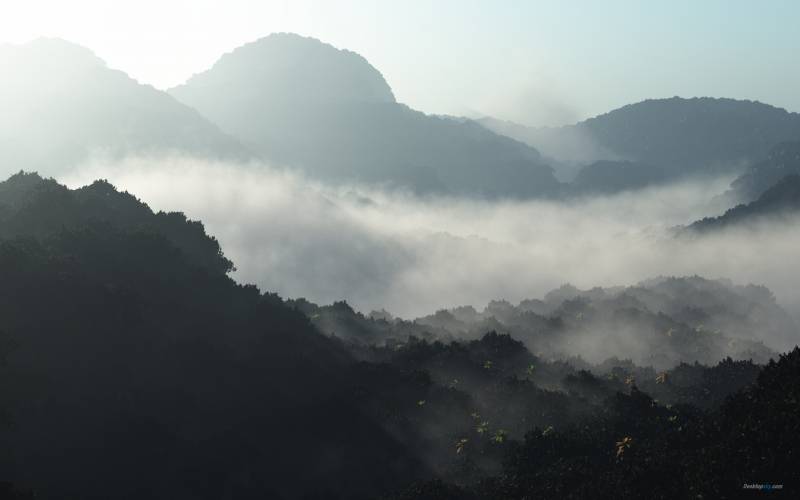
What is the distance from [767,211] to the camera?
605ft

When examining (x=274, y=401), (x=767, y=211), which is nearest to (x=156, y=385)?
(x=274, y=401)

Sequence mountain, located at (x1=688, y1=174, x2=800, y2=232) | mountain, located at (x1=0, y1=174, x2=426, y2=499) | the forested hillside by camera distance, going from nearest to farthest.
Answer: the forested hillside
mountain, located at (x1=0, y1=174, x2=426, y2=499)
mountain, located at (x1=688, y1=174, x2=800, y2=232)

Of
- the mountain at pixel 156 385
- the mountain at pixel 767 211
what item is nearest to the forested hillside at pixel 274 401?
the mountain at pixel 156 385

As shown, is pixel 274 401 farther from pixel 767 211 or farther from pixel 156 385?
pixel 767 211

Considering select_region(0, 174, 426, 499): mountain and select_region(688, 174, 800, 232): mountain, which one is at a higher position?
select_region(688, 174, 800, 232): mountain

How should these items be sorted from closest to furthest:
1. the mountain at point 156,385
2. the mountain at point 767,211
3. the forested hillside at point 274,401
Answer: the forested hillside at point 274,401 < the mountain at point 156,385 < the mountain at point 767,211

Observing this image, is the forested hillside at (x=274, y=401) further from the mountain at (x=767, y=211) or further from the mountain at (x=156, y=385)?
the mountain at (x=767, y=211)

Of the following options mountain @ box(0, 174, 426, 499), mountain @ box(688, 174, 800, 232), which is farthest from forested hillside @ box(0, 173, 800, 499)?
mountain @ box(688, 174, 800, 232)

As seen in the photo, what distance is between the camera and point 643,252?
19512cm

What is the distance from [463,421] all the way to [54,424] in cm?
2928

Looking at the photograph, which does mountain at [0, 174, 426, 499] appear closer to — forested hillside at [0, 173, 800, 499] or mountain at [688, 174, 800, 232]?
forested hillside at [0, 173, 800, 499]

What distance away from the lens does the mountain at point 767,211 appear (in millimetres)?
182125

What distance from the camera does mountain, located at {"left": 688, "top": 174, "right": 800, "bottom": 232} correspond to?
182125mm

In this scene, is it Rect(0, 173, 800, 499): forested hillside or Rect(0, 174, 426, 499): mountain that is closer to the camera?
Rect(0, 173, 800, 499): forested hillside
